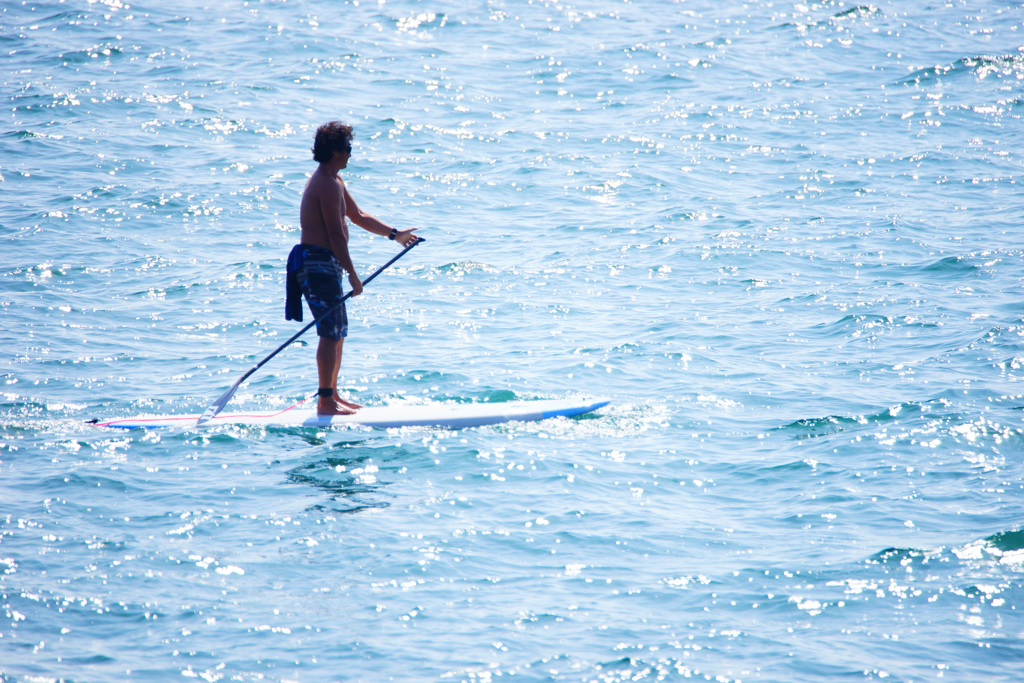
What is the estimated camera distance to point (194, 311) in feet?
32.0

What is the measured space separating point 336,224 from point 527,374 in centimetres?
231

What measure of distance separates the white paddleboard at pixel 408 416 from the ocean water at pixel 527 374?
0.10m

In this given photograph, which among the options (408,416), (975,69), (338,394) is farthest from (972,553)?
(975,69)

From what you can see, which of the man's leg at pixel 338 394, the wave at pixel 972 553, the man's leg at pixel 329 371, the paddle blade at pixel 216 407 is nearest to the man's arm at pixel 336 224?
the man's leg at pixel 329 371

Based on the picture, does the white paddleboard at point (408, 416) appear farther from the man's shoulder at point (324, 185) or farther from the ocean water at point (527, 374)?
the man's shoulder at point (324, 185)

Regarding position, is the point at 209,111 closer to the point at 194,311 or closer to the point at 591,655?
the point at 194,311

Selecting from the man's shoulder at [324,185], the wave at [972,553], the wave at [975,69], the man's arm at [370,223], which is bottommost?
the wave at [972,553]

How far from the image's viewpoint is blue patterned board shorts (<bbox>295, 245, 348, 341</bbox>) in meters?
6.84

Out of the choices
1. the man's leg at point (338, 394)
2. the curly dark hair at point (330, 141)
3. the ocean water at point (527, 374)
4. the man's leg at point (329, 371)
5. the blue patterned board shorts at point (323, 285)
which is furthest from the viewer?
the man's leg at point (338, 394)

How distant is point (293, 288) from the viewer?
698 centimetres

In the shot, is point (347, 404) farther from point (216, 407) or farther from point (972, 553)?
point (972, 553)

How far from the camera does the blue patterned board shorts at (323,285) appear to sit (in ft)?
22.4

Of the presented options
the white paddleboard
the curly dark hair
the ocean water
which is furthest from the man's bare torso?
the ocean water

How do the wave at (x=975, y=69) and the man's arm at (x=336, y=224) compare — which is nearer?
the man's arm at (x=336, y=224)
